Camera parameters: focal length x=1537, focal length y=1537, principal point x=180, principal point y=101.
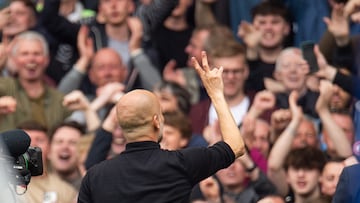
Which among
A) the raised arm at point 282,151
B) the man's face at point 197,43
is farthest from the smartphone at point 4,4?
the raised arm at point 282,151

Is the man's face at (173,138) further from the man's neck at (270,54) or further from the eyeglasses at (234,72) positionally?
Result: the man's neck at (270,54)

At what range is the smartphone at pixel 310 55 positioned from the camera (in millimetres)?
11859

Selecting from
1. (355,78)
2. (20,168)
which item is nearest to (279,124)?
(355,78)

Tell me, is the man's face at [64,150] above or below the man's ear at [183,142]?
below

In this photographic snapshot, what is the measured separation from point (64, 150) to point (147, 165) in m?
3.67

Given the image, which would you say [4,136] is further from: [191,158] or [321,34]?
[321,34]

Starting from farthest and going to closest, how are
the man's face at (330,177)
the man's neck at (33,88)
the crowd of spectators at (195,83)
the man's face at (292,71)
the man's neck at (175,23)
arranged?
the man's neck at (175,23) < the man's neck at (33,88) < the man's face at (292,71) < the crowd of spectators at (195,83) < the man's face at (330,177)

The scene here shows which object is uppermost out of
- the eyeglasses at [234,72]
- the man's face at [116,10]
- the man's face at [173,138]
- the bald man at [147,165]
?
the bald man at [147,165]

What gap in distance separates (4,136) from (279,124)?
16.0 feet

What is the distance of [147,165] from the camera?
8.13 metres

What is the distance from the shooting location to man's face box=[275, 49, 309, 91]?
1253 centimetres

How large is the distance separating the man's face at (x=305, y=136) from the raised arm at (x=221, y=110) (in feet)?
11.1

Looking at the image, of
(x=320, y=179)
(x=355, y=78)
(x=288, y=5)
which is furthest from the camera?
(x=288, y=5)

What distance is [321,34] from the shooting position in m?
13.3
